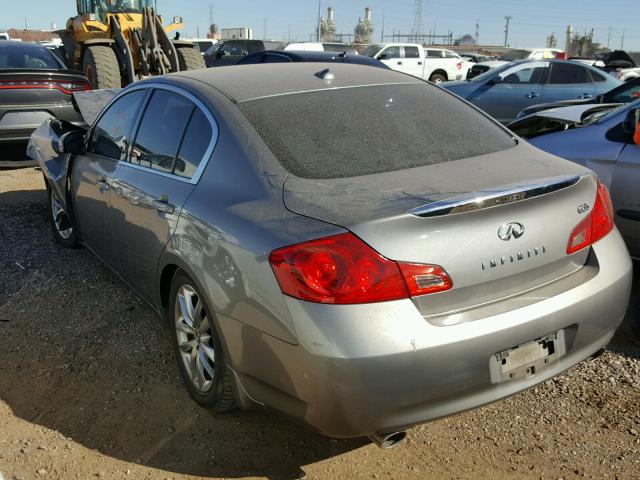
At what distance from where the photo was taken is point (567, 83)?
11.7 meters

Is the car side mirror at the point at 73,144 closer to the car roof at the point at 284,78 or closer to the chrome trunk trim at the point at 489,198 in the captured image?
the car roof at the point at 284,78

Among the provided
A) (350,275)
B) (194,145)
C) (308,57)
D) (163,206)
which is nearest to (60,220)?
(163,206)

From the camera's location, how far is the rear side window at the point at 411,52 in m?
25.7

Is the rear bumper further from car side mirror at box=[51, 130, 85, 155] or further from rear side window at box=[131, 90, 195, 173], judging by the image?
car side mirror at box=[51, 130, 85, 155]

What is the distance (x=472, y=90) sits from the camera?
11695 millimetres

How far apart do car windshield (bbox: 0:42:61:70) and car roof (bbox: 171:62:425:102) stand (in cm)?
690

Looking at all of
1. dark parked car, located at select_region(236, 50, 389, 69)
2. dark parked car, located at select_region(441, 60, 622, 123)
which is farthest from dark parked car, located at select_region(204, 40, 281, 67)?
dark parked car, located at select_region(441, 60, 622, 123)

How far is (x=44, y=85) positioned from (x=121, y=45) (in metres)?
4.43

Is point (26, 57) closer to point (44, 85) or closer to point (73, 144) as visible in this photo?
point (44, 85)

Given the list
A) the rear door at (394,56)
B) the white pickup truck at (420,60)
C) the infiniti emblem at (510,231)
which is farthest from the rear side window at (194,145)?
the rear door at (394,56)

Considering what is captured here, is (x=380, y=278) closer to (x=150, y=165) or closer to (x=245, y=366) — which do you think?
(x=245, y=366)

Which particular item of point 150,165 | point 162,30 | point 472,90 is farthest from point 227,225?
point 162,30

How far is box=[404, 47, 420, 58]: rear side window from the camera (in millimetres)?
25656

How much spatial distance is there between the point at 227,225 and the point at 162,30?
35.7ft
